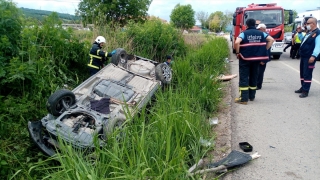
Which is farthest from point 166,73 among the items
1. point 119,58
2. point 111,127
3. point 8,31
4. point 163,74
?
point 8,31

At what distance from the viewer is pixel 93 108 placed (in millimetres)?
4012

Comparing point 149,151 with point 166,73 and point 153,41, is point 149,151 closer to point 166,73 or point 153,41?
point 166,73

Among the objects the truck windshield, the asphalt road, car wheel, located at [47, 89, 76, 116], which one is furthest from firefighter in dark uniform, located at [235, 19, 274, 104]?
the truck windshield

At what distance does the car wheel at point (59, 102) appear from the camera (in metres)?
3.97

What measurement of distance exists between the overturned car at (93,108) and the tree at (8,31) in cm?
115

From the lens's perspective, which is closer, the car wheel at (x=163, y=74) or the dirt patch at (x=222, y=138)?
the dirt patch at (x=222, y=138)

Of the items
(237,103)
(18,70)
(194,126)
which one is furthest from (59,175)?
(237,103)

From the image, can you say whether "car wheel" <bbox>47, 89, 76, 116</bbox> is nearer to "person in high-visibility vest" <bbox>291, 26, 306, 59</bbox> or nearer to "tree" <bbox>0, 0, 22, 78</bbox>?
"tree" <bbox>0, 0, 22, 78</bbox>

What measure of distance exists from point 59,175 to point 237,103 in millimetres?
4390

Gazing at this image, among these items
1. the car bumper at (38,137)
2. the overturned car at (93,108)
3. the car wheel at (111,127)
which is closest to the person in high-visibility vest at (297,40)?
the overturned car at (93,108)

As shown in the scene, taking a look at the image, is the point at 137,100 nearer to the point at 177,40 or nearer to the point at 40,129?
the point at 40,129

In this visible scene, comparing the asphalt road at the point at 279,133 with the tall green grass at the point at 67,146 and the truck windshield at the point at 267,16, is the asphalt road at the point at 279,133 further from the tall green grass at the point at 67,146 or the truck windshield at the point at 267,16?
the truck windshield at the point at 267,16

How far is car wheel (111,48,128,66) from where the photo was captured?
5965mm


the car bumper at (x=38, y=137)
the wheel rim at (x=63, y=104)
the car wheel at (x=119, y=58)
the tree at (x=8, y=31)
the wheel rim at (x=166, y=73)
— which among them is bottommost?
the car bumper at (x=38, y=137)
